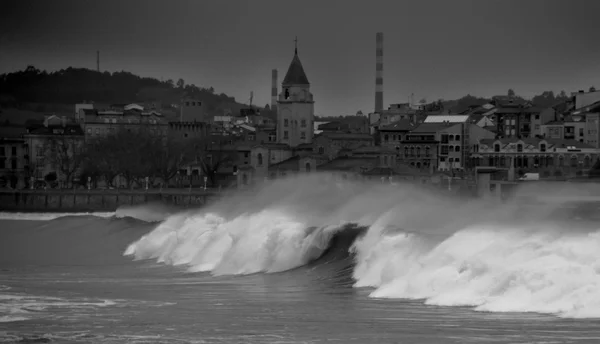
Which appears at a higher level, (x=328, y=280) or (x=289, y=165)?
(x=289, y=165)

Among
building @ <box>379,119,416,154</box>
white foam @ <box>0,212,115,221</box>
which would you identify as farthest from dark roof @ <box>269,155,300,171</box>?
white foam @ <box>0,212,115,221</box>

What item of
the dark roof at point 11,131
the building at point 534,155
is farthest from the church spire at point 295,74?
the dark roof at point 11,131

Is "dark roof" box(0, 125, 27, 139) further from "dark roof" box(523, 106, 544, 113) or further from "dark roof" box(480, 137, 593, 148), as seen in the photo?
"dark roof" box(480, 137, 593, 148)

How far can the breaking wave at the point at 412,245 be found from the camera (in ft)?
125

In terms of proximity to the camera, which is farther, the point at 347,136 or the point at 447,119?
the point at 447,119

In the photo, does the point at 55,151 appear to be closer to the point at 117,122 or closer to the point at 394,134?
the point at 117,122

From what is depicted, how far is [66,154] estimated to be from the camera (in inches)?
5153

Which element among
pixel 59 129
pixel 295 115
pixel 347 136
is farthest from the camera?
pixel 59 129

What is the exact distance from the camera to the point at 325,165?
362 ft

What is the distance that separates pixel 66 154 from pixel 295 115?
21.1 meters

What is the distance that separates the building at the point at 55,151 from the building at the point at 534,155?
34680 millimetres

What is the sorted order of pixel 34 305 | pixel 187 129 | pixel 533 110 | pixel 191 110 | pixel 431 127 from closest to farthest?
1. pixel 34 305
2. pixel 431 127
3. pixel 533 110
4. pixel 187 129
5. pixel 191 110

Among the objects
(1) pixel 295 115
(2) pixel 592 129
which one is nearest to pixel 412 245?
(1) pixel 295 115

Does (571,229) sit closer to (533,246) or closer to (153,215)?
A: (533,246)
